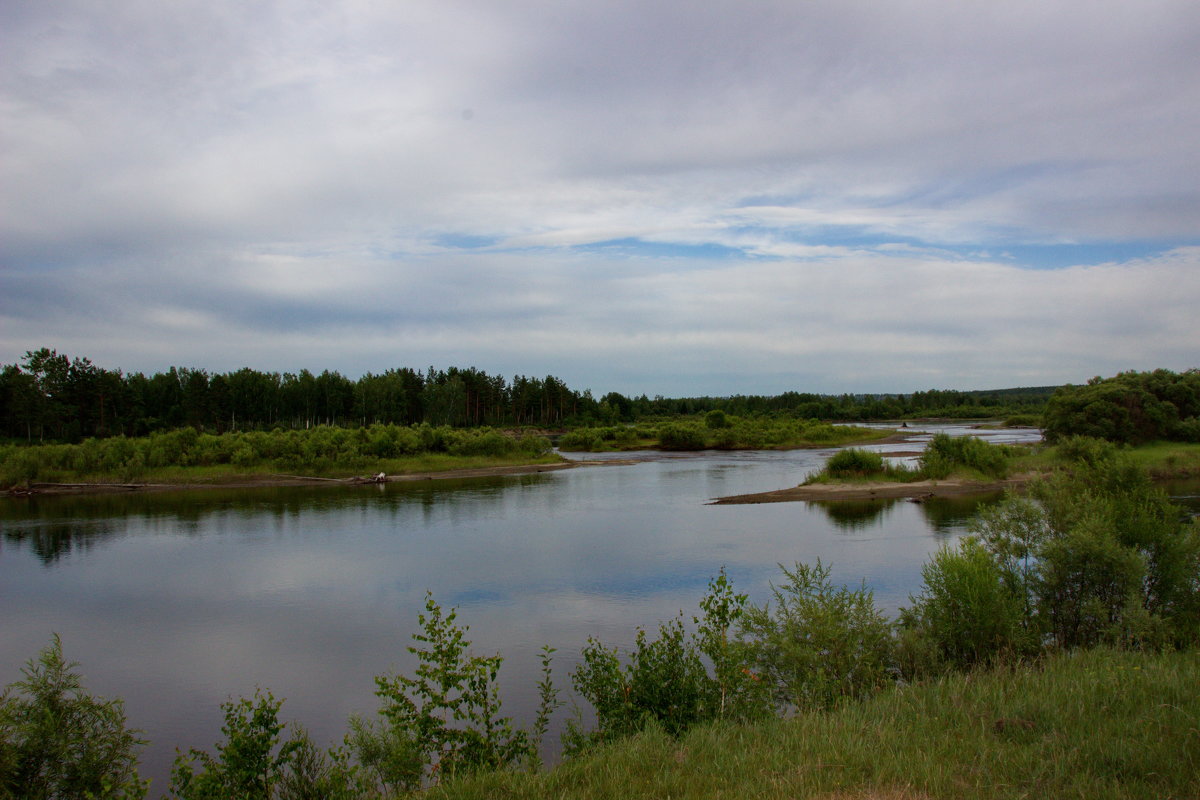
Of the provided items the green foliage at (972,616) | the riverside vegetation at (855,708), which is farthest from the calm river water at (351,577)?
the green foliage at (972,616)

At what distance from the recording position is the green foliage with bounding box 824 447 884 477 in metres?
44.9

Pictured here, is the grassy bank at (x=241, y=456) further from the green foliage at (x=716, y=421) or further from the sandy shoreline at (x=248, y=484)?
the green foliage at (x=716, y=421)

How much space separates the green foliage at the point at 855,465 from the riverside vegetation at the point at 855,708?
1231 inches

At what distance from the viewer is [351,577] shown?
23891 millimetres

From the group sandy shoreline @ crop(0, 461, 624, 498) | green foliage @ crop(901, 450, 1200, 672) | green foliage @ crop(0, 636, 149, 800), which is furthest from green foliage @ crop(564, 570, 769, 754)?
sandy shoreline @ crop(0, 461, 624, 498)

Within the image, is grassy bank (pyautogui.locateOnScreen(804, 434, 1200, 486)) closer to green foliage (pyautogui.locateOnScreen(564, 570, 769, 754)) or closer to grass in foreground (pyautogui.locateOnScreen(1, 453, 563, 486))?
grass in foreground (pyautogui.locateOnScreen(1, 453, 563, 486))

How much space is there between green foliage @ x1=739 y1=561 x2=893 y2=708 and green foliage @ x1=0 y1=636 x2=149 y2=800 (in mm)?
7230

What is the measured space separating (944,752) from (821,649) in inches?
166

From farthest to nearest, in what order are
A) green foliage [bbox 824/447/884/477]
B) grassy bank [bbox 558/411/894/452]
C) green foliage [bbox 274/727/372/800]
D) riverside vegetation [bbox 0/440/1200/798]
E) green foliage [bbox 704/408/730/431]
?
green foliage [bbox 704/408/730/431]
grassy bank [bbox 558/411/894/452]
green foliage [bbox 824/447/884/477]
green foliage [bbox 274/727/372/800]
riverside vegetation [bbox 0/440/1200/798]

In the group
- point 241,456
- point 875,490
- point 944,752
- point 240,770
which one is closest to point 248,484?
point 241,456

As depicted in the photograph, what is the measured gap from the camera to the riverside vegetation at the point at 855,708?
5344 mm

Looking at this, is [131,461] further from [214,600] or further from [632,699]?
[632,699]

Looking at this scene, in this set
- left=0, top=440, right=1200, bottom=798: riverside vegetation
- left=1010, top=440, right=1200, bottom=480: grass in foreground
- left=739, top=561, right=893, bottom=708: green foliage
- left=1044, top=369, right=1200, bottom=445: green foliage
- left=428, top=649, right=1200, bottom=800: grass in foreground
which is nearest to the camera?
left=428, top=649, right=1200, bottom=800: grass in foreground

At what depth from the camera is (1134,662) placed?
7.86 metres
